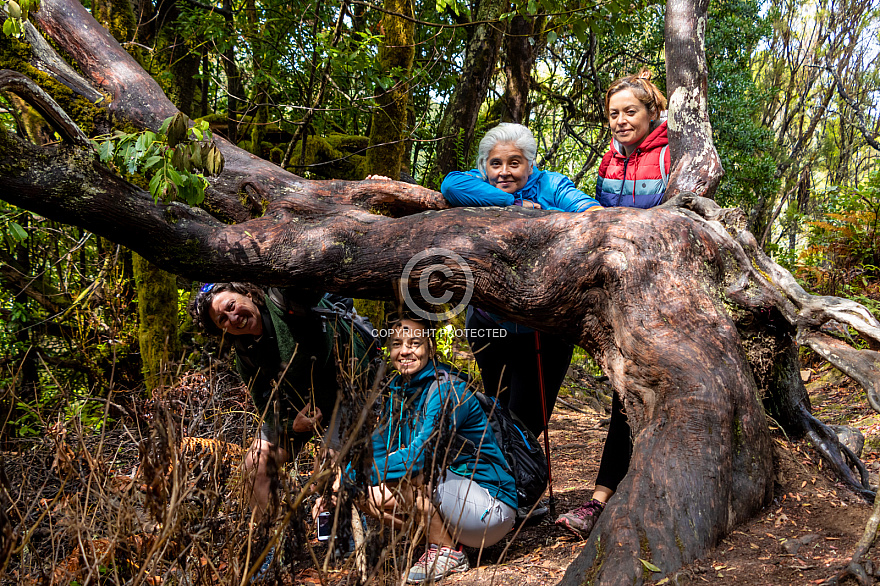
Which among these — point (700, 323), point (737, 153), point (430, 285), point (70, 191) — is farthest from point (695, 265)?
point (737, 153)

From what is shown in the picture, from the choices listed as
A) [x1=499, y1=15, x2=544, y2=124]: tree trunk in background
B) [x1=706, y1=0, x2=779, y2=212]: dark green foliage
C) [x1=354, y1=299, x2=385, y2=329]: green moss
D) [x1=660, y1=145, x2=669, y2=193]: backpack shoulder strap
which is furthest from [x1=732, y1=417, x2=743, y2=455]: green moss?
[x1=706, y1=0, x2=779, y2=212]: dark green foliage

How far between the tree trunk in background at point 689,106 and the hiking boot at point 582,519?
1789 millimetres

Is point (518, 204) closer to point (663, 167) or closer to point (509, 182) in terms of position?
point (509, 182)

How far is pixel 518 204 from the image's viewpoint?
11.4ft

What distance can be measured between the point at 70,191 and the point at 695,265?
305 centimetres

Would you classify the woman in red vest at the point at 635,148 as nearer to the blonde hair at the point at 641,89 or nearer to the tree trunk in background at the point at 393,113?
the blonde hair at the point at 641,89

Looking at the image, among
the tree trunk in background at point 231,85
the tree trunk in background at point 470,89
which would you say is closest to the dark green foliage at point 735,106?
the tree trunk in background at point 470,89

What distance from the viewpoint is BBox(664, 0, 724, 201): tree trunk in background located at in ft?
11.3

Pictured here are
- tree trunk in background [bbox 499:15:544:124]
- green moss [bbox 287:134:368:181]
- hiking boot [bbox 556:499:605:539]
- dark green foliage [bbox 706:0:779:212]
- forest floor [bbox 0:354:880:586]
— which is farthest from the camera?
dark green foliage [bbox 706:0:779:212]

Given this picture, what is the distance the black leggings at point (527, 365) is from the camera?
12.2ft

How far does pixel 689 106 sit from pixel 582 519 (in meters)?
2.47

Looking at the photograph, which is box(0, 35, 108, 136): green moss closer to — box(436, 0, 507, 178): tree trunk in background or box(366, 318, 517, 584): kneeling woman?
box(366, 318, 517, 584): kneeling woman

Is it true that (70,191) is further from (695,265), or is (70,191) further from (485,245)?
(695,265)

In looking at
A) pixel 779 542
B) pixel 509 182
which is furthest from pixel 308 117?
pixel 779 542
